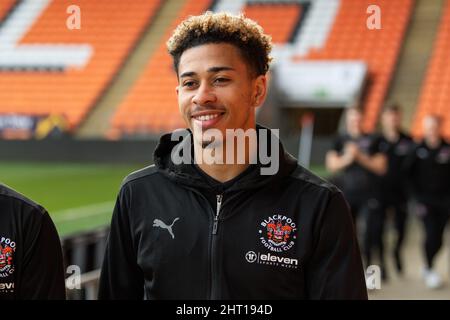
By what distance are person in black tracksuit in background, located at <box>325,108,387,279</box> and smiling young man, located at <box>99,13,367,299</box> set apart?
210 inches

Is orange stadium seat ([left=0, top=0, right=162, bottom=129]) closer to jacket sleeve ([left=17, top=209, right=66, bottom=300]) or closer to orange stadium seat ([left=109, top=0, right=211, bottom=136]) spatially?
orange stadium seat ([left=109, top=0, right=211, bottom=136])

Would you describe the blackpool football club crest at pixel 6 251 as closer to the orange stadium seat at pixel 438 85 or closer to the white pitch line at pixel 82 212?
the white pitch line at pixel 82 212

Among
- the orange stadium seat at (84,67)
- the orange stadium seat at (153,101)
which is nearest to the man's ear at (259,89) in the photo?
the orange stadium seat at (153,101)

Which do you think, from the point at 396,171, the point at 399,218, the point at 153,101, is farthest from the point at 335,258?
the point at 153,101

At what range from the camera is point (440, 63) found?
1777cm

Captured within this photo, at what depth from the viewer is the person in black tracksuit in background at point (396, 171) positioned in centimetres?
757

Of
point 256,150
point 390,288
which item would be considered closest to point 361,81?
point 390,288

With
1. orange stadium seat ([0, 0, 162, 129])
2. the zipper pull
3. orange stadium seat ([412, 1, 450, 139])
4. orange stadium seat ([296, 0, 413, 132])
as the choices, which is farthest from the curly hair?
orange stadium seat ([0, 0, 162, 129])

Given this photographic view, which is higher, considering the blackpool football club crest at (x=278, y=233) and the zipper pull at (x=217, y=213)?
the zipper pull at (x=217, y=213)

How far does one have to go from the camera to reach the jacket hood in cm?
207

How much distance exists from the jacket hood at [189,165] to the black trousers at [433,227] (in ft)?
18.1

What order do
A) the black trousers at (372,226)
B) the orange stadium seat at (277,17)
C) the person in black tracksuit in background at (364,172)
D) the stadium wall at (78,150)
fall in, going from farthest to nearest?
the orange stadium seat at (277,17)
the stadium wall at (78,150)
the black trousers at (372,226)
the person in black tracksuit in background at (364,172)

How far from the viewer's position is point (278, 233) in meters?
2.03

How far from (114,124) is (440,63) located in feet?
27.2
